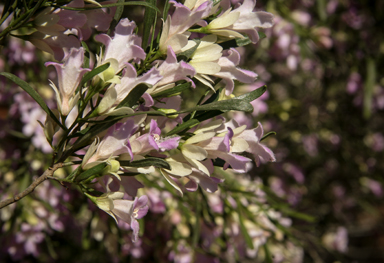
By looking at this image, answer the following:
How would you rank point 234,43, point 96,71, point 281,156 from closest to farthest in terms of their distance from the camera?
point 96,71 < point 234,43 < point 281,156

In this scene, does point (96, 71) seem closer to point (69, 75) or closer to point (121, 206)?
point (69, 75)

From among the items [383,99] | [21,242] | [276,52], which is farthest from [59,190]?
[383,99]

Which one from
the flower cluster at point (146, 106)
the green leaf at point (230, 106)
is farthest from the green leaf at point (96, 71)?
the green leaf at point (230, 106)

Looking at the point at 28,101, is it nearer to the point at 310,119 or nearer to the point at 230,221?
the point at 230,221

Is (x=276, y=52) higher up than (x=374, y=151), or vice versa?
(x=276, y=52)

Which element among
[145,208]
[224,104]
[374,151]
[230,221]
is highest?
[224,104]

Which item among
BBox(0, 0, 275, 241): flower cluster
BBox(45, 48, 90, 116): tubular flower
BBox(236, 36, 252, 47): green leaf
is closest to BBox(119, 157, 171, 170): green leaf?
BBox(0, 0, 275, 241): flower cluster

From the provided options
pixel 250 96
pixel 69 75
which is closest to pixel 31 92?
pixel 69 75
